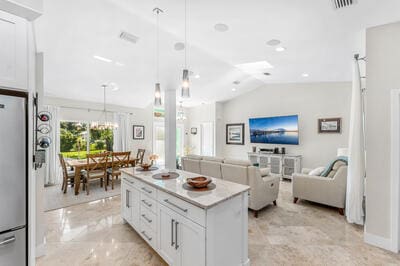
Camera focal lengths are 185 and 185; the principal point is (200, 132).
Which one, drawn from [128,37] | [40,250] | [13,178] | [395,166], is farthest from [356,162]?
[40,250]

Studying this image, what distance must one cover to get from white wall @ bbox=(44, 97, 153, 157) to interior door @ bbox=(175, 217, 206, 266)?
5606 millimetres

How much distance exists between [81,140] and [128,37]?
406cm

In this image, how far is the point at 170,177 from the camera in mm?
2418

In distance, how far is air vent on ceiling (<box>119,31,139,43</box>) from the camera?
332 centimetres

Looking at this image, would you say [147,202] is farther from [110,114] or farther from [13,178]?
[110,114]

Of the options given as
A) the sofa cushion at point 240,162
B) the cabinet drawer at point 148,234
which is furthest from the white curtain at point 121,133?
the cabinet drawer at point 148,234

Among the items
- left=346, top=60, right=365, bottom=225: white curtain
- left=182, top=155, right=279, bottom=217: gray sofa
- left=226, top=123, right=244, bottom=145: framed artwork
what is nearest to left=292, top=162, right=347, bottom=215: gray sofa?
left=346, top=60, right=365, bottom=225: white curtain

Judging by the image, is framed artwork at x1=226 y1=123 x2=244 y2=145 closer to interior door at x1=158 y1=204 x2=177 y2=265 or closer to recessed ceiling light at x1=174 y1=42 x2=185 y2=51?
recessed ceiling light at x1=174 y1=42 x2=185 y2=51

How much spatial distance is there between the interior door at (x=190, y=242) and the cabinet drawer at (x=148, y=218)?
468 millimetres

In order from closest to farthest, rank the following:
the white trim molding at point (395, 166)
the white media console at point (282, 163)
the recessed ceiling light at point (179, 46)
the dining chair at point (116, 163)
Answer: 1. the white trim molding at point (395, 166)
2. the recessed ceiling light at point (179, 46)
3. the dining chair at point (116, 163)
4. the white media console at point (282, 163)

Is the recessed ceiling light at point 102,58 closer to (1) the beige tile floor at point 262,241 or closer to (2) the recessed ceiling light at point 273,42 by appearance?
(1) the beige tile floor at point 262,241

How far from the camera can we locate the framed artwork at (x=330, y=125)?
5227 millimetres

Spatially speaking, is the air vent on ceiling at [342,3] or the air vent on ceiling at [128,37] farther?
the air vent on ceiling at [128,37]

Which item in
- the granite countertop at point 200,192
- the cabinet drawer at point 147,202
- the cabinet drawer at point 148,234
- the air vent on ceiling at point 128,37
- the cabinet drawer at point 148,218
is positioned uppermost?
the air vent on ceiling at point 128,37
